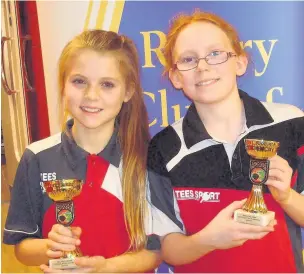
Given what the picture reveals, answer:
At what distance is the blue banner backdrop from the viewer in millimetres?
1482

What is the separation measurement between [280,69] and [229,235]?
552 mm

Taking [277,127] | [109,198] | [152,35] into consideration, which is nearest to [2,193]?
[109,198]

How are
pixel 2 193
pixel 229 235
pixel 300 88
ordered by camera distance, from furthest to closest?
pixel 2 193, pixel 300 88, pixel 229 235

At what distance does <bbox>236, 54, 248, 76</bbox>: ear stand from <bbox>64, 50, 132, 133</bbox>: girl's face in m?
0.36

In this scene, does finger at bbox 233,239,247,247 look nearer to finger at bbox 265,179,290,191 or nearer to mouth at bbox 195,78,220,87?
finger at bbox 265,179,290,191

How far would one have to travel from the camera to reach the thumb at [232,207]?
1371mm

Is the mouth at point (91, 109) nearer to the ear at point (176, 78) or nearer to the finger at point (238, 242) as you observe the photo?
the ear at point (176, 78)

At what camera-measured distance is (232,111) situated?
1479 millimetres

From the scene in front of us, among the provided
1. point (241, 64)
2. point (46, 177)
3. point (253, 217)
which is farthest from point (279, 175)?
point (46, 177)

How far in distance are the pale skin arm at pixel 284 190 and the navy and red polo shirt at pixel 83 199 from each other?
359mm

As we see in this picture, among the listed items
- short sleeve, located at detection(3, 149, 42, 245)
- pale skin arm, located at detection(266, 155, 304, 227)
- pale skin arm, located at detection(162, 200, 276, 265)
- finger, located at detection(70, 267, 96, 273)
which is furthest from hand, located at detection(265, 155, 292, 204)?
short sleeve, located at detection(3, 149, 42, 245)

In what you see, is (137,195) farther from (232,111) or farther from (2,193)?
(2,193)

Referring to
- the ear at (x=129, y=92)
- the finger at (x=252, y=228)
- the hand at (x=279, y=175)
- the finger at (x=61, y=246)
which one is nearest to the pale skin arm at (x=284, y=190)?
the hand at (x=279, y=175)

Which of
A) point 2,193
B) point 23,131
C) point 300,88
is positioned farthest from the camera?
point 2,193
